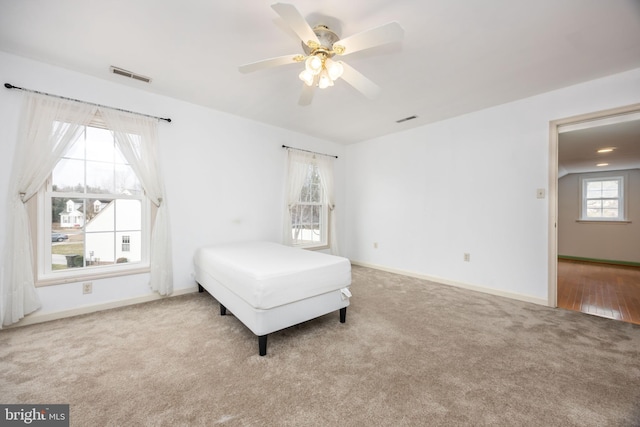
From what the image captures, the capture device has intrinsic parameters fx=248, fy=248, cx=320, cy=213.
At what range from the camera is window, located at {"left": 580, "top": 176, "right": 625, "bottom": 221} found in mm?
5555

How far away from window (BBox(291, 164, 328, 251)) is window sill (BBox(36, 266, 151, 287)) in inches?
86.7

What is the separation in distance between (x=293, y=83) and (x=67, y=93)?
228 cm

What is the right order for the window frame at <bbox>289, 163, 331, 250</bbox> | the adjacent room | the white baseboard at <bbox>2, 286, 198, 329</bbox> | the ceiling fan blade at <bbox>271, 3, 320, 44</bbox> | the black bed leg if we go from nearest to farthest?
the ceiling fan blade at <bbox>271, 3, 320, 44</bbox>
the adjacent room
the black bed leg
the white baseboard at <bbox>2, 286, 198, 329</bbox>
the window frame at <bbox>289, 163, 331, 250</bbox>

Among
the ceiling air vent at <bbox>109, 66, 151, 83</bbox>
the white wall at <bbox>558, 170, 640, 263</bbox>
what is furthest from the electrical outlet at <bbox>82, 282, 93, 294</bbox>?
the white wall at <bbox>558, 170, 640, 263</bbox>

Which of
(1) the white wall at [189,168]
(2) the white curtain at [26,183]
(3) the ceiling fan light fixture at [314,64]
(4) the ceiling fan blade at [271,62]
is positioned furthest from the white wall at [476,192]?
(2) the white curtain at [26,183]

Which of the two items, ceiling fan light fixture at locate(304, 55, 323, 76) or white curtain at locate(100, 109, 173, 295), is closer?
ceiling fan light fixture at locate(304, 55, 323, 76)

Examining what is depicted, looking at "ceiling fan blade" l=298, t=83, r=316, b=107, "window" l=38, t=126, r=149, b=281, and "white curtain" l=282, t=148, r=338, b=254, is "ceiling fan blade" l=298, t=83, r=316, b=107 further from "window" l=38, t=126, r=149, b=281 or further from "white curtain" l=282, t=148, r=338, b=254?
"window" l=38, t=126, r=149, b=281

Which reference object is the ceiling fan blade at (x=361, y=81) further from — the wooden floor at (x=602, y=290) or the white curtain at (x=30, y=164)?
the wooden floor at (x=602, y=290)

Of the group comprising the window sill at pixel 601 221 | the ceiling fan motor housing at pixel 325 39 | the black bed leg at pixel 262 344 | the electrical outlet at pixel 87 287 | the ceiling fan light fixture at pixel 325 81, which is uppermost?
the ceiling fan motor housing at pixel 325 39

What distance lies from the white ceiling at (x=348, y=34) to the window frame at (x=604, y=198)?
16.2 feet

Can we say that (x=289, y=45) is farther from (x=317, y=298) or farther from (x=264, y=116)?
(x=317, y=298)

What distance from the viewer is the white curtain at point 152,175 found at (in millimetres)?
2783

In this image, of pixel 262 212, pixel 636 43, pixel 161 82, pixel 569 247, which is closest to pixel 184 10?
pixel 161 82

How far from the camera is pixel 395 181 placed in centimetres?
441
